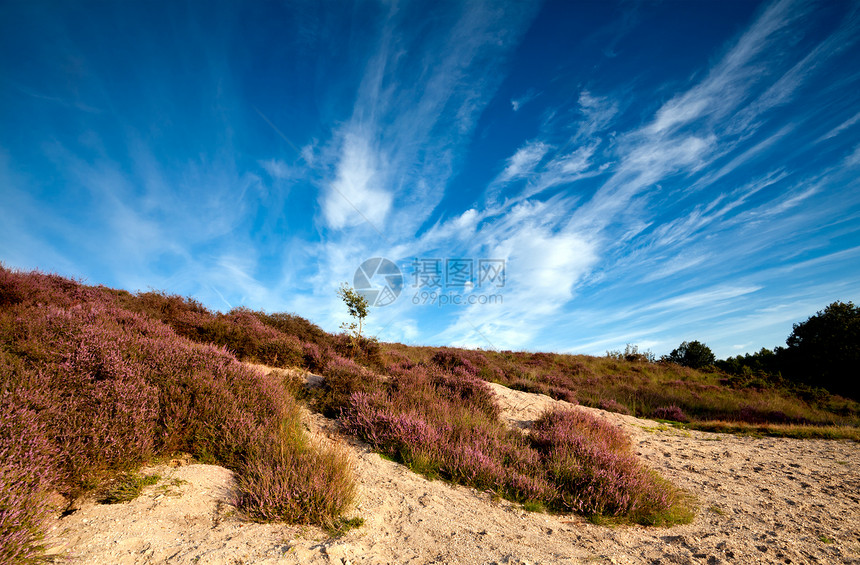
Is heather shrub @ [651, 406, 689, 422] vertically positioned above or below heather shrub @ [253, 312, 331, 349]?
below

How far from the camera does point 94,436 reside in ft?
11.6

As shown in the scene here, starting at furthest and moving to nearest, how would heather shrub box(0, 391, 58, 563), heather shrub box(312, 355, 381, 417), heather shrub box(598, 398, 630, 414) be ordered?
heather shrub box(598, 398, 630, 414), heather shrub box(312, 355, 381, 417), heather shrub box(0, 391, 58, 563)

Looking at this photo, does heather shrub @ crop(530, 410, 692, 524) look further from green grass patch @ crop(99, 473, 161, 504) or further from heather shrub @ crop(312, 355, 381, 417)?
green grass patch @ crop(99, 473, 161, 504)

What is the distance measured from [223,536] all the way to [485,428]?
4.38 meters

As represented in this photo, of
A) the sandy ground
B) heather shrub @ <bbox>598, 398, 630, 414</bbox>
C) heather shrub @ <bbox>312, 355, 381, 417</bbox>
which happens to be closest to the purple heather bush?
the sandy ground

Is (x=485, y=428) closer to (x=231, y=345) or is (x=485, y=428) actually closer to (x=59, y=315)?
(x=231, y=345)

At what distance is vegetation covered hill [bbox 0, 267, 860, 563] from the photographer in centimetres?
335

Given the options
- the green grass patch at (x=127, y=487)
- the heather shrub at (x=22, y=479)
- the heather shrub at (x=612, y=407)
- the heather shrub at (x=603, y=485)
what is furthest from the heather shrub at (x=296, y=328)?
the heather shrub at (x=612, y=407)

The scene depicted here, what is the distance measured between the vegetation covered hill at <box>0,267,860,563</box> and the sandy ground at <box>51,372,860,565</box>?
259mm

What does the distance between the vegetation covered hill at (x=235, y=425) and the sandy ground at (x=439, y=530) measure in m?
0.26

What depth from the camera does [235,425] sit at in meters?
4.57

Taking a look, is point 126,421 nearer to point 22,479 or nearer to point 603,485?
point 22,479

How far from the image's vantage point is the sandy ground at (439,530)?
2.93 metres

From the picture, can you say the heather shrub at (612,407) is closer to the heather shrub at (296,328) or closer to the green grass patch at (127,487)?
the heather shrub at (296,328)
